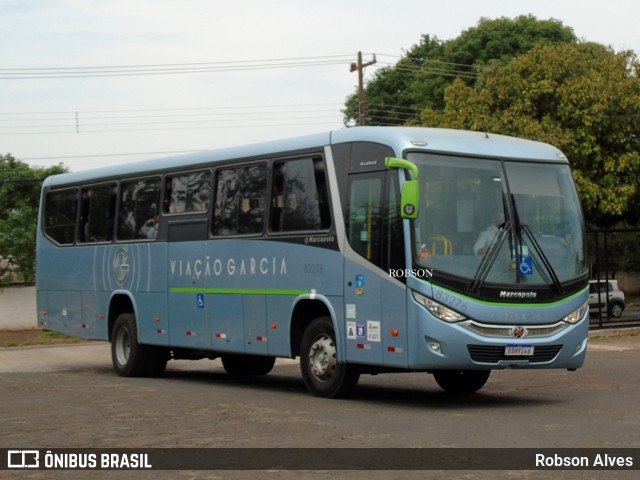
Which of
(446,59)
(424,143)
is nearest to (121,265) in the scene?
(424,143)

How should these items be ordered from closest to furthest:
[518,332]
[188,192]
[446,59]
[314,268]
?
[518,332], [314,268], [188,192], [446,59]

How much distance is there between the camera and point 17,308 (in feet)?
124

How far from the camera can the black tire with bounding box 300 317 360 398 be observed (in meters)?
14.6

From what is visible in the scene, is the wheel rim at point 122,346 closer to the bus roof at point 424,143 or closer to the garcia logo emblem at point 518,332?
the bus roof at point 424,143

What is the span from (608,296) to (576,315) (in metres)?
13.9

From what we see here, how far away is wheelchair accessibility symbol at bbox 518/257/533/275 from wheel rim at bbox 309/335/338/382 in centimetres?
244

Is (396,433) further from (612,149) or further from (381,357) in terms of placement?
(612,149)

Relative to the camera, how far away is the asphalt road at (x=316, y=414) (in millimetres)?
10711

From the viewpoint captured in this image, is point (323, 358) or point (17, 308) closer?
point (323, 358)

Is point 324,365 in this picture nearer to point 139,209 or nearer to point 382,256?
point 382,256

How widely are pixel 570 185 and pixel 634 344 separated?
11.3 m

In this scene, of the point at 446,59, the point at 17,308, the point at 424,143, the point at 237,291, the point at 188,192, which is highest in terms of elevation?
the point at 446,59

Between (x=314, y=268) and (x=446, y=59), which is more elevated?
(x=446, y=59)

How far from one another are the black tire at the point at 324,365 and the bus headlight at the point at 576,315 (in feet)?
8.41
